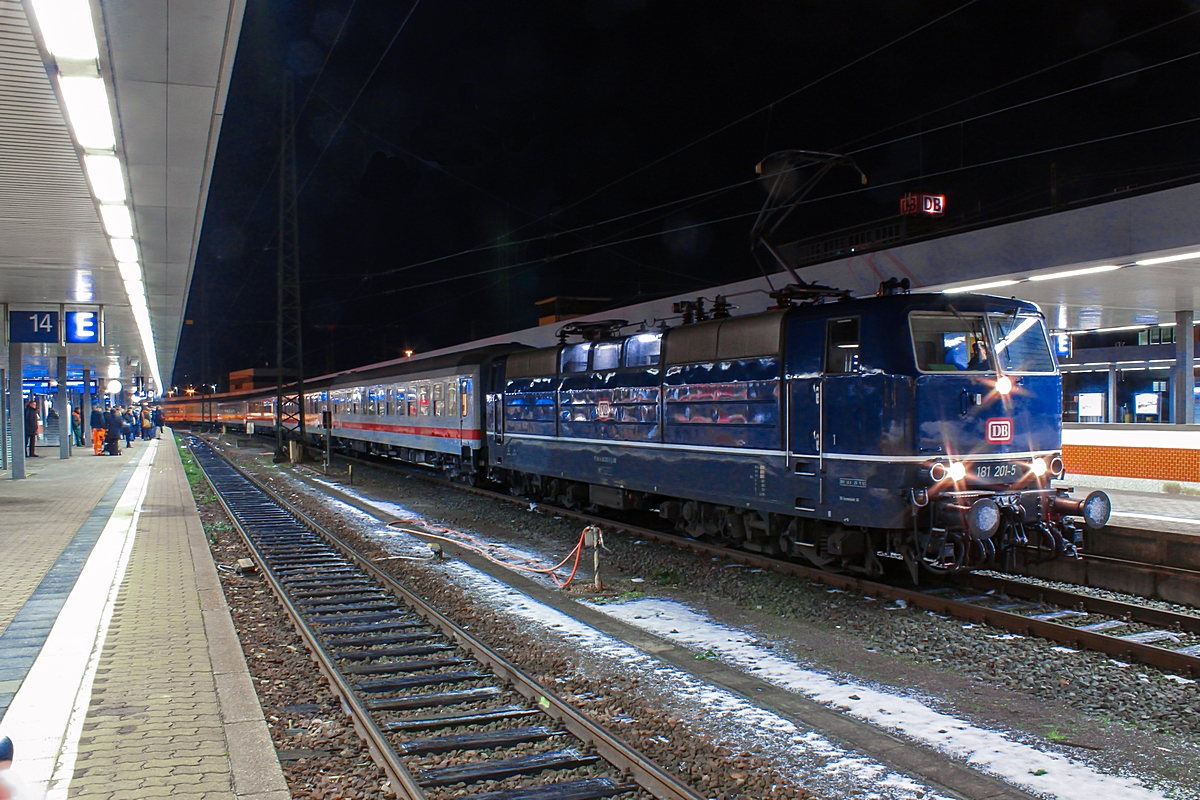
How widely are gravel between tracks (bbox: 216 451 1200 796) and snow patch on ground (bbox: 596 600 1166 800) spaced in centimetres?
18

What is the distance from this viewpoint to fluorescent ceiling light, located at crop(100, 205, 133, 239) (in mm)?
11188

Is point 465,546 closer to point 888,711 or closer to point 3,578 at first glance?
point 3,578

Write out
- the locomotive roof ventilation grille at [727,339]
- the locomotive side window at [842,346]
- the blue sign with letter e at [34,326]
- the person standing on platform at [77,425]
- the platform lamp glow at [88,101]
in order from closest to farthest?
1. the platform lamp glow at [88,101]
2. the locomotive side window at [842,346]
3. the locomotive roof ventilation grille at [727,339]
4. the blue sign with letter e at [34,326]
5. the person standing on platform at [77,425]

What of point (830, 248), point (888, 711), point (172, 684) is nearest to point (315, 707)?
point (172, 684)

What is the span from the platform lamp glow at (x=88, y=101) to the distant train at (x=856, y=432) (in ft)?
23.0

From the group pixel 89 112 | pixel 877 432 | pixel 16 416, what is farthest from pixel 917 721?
pixel 16 416

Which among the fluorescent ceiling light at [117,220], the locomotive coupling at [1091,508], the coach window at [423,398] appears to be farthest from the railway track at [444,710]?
the coach window at [423,398]

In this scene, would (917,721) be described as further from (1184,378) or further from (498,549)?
(1184,378)

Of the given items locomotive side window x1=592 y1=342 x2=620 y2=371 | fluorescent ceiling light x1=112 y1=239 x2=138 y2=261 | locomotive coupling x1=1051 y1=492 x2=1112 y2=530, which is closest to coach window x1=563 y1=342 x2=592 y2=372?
locomotive side window x1=592 y1=342 x2=620 y2=371

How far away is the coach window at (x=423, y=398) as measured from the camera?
2444 cm

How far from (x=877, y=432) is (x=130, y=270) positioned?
1315 cm

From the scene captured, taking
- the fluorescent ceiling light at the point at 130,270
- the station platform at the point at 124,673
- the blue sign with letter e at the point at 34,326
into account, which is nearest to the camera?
the station platform at the point at 124,673

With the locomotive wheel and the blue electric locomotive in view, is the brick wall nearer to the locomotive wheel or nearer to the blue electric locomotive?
the blue electric locomotive

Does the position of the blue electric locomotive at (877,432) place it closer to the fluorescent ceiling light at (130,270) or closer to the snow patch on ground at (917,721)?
the snow patch on ground at (917,721)
